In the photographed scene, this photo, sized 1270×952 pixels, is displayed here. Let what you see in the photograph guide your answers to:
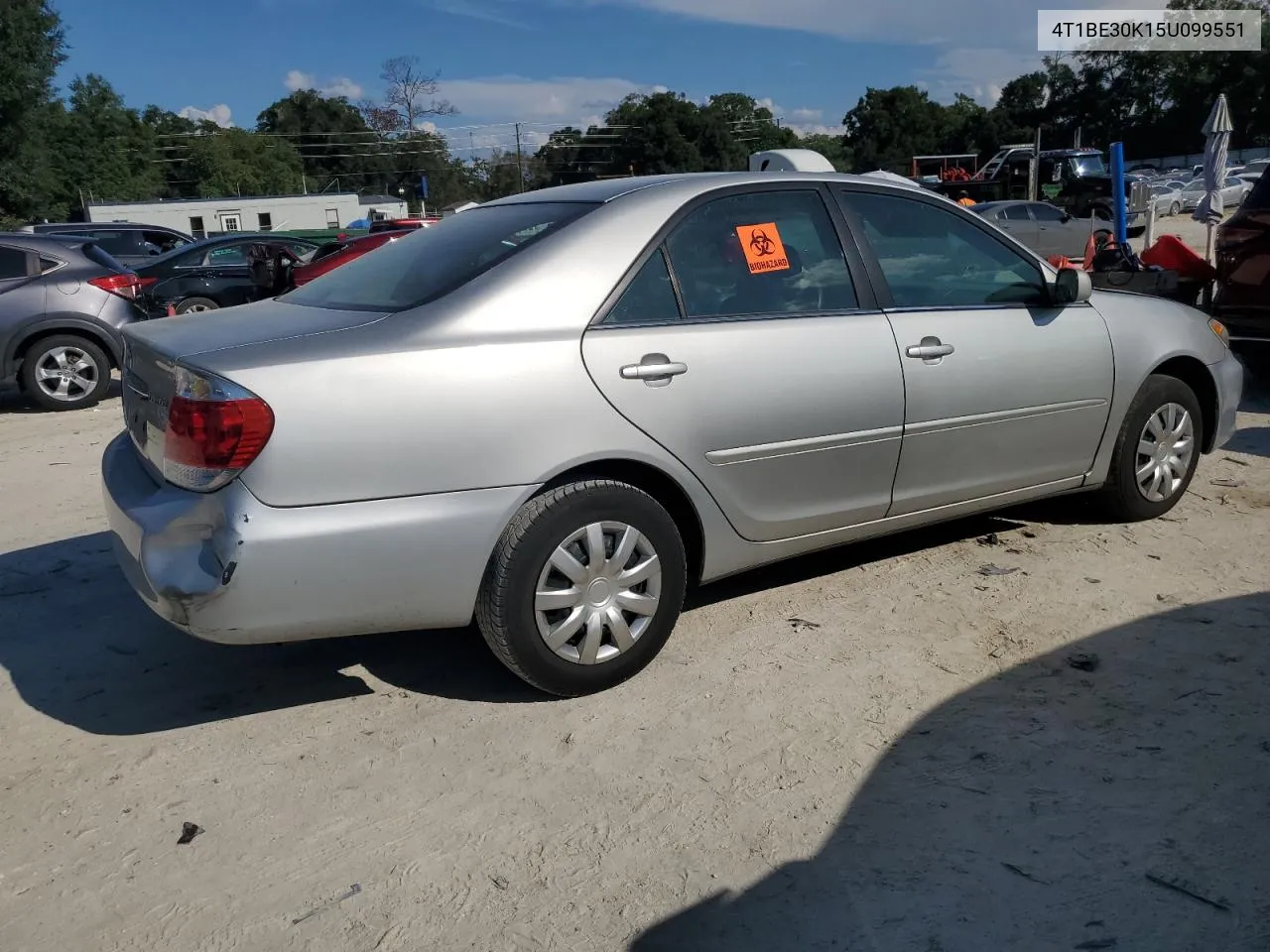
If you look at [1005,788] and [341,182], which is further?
[341,182]

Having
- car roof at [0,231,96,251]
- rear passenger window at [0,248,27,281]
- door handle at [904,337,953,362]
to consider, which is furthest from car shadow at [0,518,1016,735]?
car roof at [0,231,96,251]

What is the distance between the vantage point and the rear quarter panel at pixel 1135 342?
178 inches

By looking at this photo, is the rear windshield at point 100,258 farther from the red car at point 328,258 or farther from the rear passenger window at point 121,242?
the rear passenger window at point 121,242

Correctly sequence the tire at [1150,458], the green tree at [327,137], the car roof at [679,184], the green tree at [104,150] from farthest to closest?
the green tree at [327,137] → the green tree at [104,150] → the tire at [1150,458] → the car roof at [679,184]

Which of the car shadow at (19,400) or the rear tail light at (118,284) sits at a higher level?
the rear tail light at (118,284)

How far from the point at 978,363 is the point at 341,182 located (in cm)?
9481

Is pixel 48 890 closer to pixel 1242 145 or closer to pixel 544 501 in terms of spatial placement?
pixel 544 501

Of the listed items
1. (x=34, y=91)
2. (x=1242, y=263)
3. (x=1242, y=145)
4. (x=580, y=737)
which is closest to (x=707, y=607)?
(x=580, y=737)

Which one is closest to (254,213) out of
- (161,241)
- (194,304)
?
(161,241)

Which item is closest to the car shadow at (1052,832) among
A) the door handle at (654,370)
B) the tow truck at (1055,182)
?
the door handle at (654,370)

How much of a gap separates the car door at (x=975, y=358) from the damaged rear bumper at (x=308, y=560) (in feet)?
5.59

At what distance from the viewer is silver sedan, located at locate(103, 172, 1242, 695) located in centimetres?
289

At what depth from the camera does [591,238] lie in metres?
3.38

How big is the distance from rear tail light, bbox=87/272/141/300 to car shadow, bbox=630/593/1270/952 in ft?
28.3
